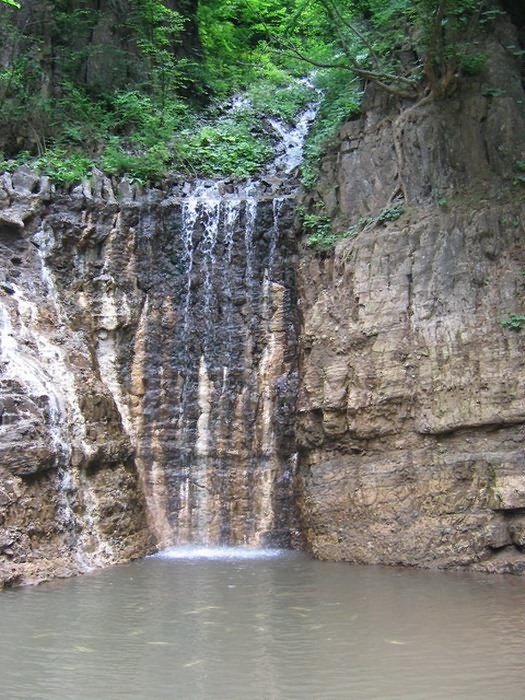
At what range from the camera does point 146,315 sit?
13.4 metres

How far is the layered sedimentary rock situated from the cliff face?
2.71 feet

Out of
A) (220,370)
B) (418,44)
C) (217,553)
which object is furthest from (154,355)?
(418,44)

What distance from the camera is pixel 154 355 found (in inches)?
518

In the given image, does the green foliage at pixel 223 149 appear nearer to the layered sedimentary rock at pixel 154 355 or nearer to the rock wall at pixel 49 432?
the layered sedimentary rock at pixel 154 355

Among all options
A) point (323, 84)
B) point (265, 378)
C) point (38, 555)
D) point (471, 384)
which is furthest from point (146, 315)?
point (323, 84)

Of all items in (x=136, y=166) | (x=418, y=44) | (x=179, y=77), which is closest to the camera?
(x=418, y=44)

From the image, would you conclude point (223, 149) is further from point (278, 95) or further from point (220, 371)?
point (220, 371)

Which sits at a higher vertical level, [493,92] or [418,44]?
[418,44]

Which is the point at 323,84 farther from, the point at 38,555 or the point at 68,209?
the point at 38,555

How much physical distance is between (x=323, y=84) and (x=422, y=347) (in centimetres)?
922

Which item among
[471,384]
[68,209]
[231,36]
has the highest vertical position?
[231,36]

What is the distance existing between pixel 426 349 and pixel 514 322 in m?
1.29

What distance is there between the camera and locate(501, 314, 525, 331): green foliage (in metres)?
10.8

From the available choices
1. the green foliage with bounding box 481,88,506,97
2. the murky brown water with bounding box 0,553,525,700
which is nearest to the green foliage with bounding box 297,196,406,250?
the green foliage with bounding box 481,88,506,97
